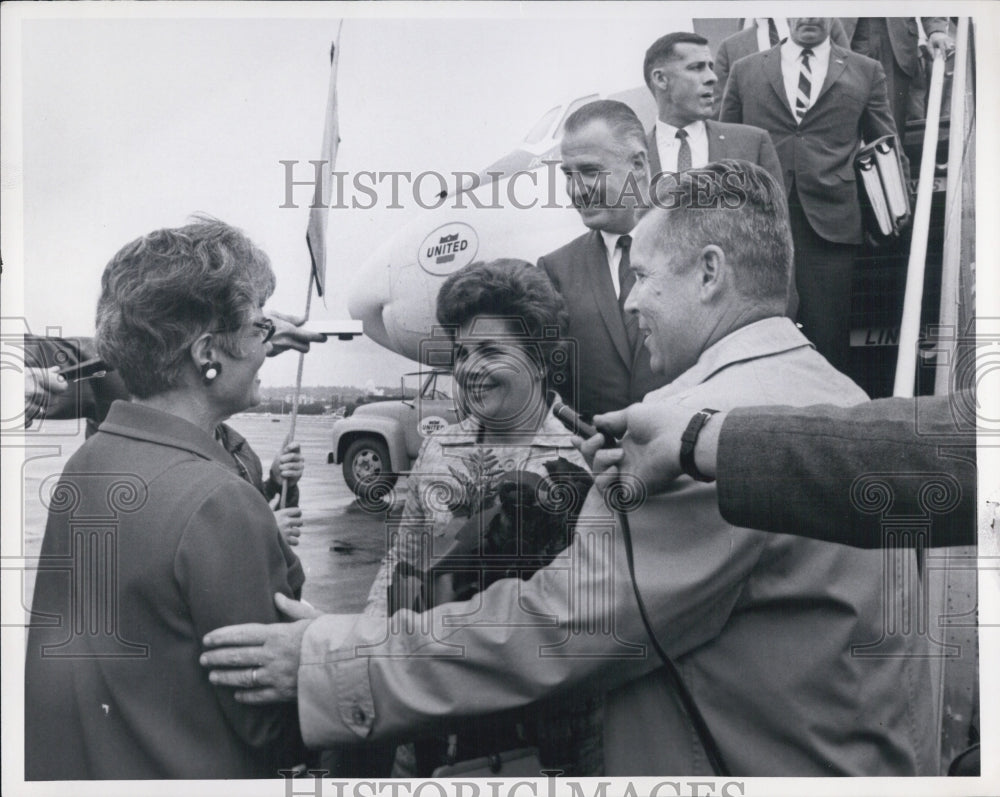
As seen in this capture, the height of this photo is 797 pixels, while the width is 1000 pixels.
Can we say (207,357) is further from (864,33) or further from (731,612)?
(864,33)

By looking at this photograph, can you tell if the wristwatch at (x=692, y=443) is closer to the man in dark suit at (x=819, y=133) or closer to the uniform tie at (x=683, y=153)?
the man in dark suit at (x=819, y=133)

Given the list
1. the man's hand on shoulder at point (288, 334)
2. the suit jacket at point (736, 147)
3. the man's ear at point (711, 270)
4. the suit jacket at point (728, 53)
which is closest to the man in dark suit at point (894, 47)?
the suit jacket at point (728, 53)

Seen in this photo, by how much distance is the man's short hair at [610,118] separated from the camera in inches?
111

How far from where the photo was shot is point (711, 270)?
109 inches

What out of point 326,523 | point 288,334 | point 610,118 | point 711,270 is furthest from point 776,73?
point 326,523

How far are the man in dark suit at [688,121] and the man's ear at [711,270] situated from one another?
24cm

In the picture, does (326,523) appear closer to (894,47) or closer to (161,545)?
(161,545)

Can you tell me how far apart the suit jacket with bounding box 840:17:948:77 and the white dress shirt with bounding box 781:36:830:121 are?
0.08 m

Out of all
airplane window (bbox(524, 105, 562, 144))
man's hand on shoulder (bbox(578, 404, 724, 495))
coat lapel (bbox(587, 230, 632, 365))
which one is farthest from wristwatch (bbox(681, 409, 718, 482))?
airplane window (bbox(524, 105, 562, 144))

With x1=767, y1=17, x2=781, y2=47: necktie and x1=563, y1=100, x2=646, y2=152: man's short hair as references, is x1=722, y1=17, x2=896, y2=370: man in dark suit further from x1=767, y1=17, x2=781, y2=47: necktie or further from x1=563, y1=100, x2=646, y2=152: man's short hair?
x1=563, y1=100, x2=646, y2=152: man's short hair

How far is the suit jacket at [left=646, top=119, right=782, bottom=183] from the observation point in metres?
2.83

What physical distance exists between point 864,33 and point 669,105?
602mm

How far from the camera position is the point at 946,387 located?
2848 mm

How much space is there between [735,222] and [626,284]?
34 cm
